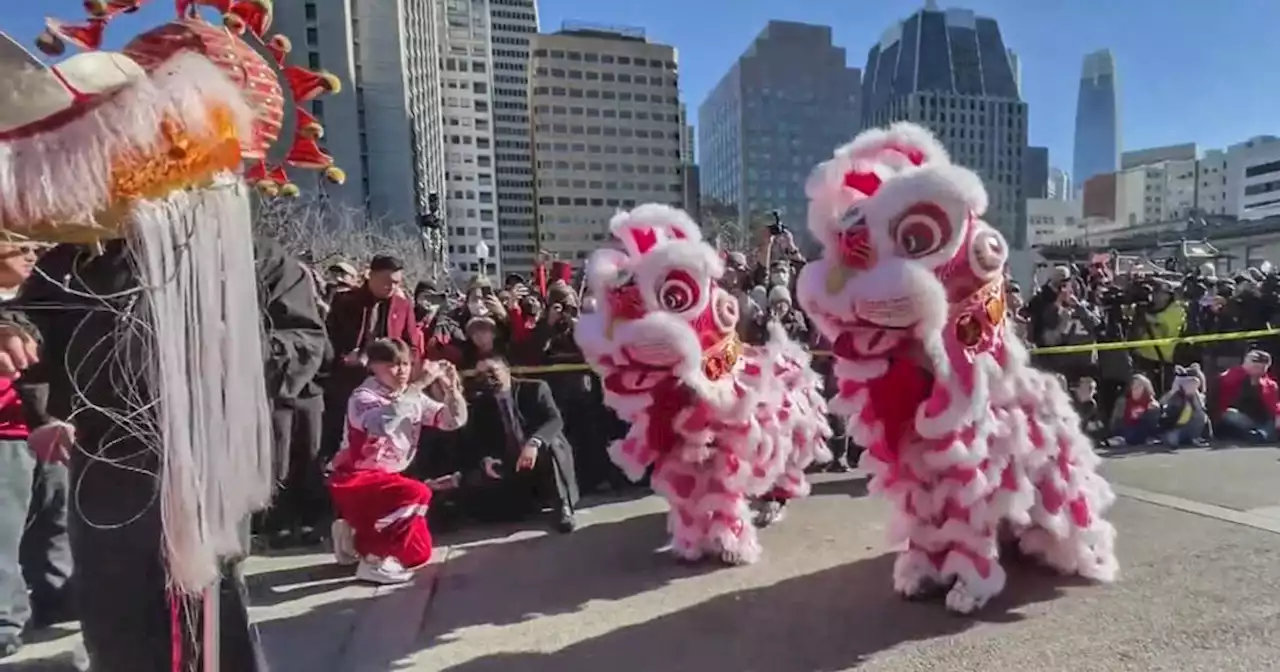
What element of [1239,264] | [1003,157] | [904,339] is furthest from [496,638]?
[1003,157]

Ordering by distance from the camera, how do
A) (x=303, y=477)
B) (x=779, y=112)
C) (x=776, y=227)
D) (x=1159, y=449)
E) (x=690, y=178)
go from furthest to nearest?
(x=779, y=112) → (x=690, y=178) → (x=776, y=227) → (x=1159, y=449) → (x=303, y=477)

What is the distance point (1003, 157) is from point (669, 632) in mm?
79802

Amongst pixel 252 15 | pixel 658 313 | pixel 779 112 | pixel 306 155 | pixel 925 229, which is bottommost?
pixel 658 313

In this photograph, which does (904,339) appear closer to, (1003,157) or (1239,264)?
(1239,264)

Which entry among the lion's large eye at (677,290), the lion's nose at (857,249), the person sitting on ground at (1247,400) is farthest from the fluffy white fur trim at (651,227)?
the person sitting on ground at (1247,400)

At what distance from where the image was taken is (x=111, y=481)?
7.20 ft

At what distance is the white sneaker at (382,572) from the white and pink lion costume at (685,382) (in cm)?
123

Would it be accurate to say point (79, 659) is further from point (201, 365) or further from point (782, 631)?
point (782, 631)

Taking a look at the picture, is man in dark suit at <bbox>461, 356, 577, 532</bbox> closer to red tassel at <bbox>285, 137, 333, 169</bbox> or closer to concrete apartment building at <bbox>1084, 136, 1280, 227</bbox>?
red tassel at <bbox>285, 137, 333, 169</bbox>

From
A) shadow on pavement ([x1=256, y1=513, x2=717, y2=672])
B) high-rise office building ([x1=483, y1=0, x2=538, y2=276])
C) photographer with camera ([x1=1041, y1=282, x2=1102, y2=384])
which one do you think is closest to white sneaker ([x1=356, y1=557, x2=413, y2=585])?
shadow on pavement ([x1=256, y1=513, x2=717, y2=672])

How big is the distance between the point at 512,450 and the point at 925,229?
3.00 m

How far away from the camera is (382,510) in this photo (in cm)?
434

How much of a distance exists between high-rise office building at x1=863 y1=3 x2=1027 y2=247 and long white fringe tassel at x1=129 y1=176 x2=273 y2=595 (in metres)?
69.6

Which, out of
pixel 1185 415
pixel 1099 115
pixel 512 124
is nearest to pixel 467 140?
pixel 512 124
